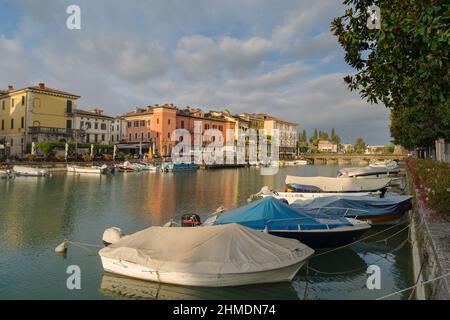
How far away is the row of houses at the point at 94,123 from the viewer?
71.1m

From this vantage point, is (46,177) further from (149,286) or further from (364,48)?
(364,48)

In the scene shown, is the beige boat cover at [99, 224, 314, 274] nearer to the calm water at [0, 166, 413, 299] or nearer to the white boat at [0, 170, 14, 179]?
the calm water at [0, 166, 413, 299]

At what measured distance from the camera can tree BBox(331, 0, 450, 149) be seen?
7281 millimetres

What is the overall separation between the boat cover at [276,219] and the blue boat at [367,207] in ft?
11.5

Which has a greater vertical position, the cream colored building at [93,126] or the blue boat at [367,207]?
the cream colored building at [93,126]

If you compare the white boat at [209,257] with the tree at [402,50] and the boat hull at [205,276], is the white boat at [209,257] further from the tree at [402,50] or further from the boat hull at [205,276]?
the tree at [402,50]

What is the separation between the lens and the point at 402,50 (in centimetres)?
875

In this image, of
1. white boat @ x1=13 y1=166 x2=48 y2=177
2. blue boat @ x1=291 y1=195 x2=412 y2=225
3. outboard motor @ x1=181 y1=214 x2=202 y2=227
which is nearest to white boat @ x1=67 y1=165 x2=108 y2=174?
white boat @ x1=13 y1=166 x2=48 y2=177

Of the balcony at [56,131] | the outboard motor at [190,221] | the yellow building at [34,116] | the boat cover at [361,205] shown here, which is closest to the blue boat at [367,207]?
the boat cover at [361,205]

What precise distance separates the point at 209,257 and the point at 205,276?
23.6 inches

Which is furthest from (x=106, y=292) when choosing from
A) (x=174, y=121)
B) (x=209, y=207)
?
(x=174, y=121)

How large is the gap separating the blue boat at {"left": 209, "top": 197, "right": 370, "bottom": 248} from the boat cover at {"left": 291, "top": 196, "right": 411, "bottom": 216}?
3.47 metres

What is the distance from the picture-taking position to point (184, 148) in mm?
102688

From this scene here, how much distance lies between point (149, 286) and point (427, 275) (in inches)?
341
